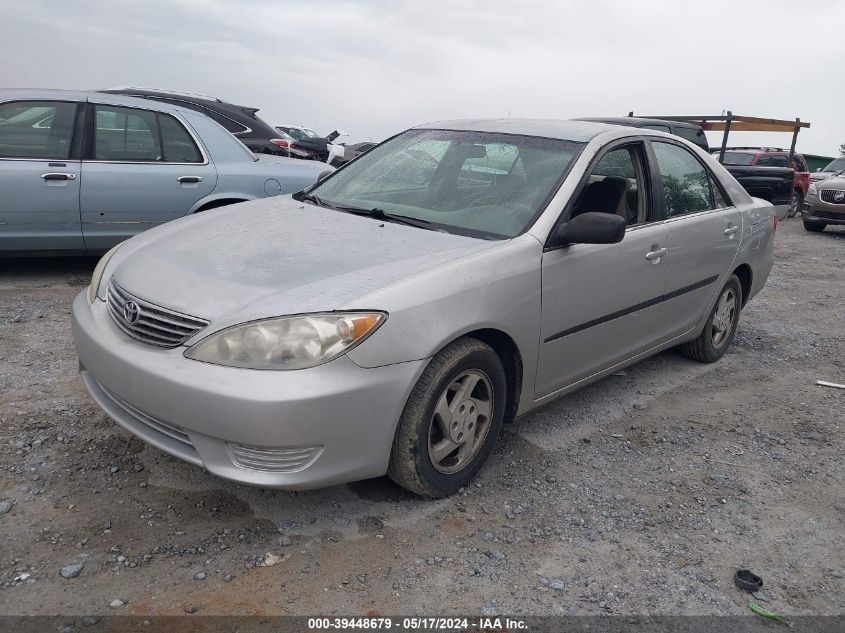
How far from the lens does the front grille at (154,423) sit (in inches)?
104

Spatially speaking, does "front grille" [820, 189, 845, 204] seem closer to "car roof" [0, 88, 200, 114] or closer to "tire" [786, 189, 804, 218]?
"tire" [786, 189, 804, 218]

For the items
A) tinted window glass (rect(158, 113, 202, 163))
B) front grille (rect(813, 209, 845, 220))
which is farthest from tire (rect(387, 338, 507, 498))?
front grille (rect(813, 209, 845, 220))

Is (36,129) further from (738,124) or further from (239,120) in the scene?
(738,124)

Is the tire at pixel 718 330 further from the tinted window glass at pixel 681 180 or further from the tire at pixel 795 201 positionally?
the tire at pixel 795 201

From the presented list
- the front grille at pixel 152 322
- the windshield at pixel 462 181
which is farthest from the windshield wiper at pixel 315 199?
the front grille at pixel 152 322

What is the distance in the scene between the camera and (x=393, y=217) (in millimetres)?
3508

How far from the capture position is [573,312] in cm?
344

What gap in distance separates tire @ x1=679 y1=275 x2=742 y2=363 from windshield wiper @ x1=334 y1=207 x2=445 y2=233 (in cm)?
240

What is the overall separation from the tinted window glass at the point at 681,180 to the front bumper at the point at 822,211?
32.4ft

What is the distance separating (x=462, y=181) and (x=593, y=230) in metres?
0.79

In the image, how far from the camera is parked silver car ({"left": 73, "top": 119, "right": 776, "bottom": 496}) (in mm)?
2533

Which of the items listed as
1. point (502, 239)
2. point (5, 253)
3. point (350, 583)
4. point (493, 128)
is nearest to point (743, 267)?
point (493, 128)

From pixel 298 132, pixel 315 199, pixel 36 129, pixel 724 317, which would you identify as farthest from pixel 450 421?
pixel 298 132

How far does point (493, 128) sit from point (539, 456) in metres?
1.76
